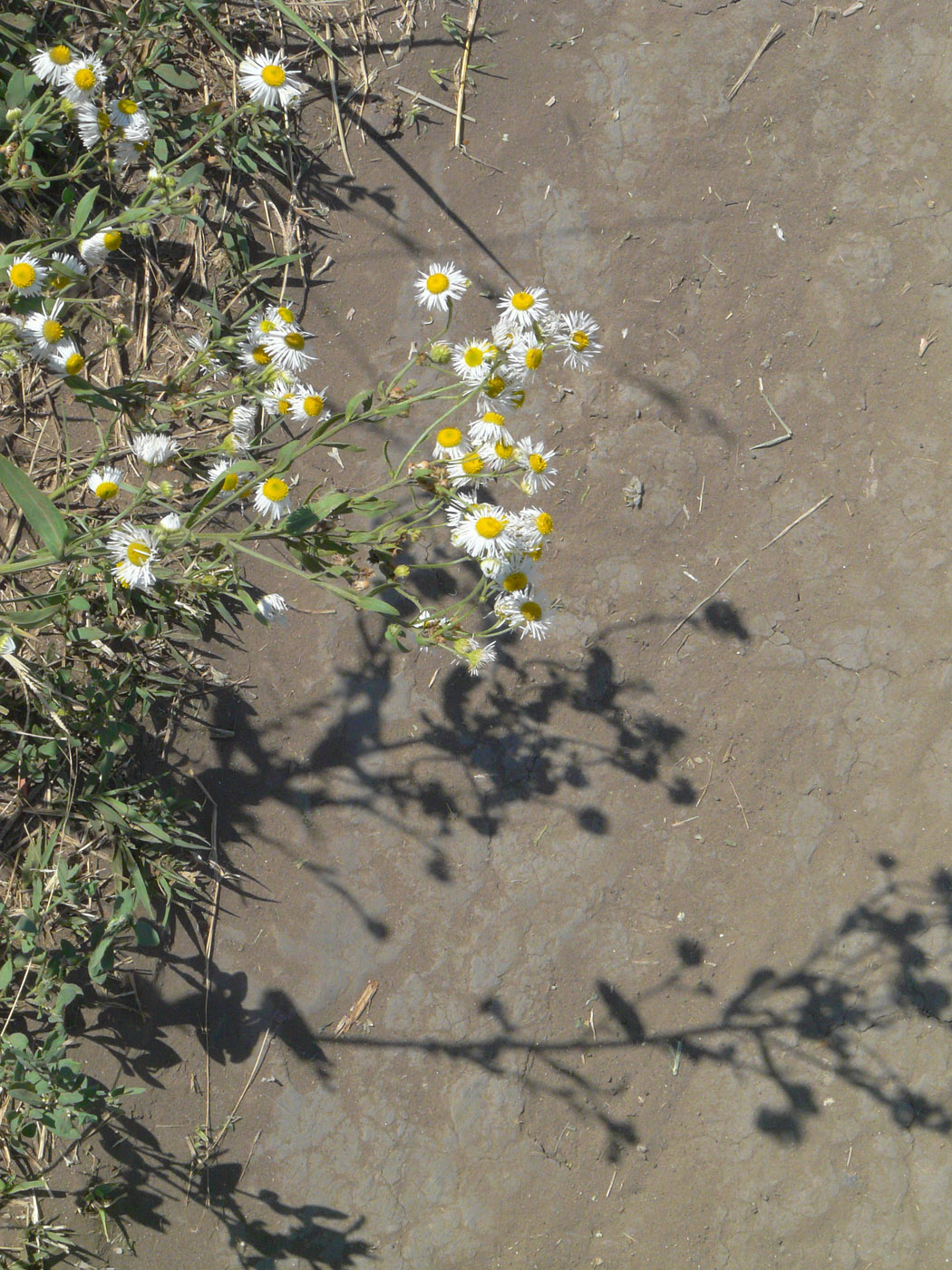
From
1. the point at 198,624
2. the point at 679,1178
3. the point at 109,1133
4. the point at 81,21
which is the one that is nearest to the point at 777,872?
the point at 679,1178

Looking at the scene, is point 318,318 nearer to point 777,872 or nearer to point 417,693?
point 417,693

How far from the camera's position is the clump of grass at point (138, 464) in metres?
1.95

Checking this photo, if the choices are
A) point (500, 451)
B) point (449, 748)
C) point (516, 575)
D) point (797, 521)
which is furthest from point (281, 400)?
point (797, 521)

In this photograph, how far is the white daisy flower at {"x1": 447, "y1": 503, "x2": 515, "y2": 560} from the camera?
67.3 inches

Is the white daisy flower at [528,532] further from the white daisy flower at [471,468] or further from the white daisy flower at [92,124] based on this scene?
the white daisy flower at [92,124]

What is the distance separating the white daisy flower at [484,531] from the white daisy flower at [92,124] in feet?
3.83

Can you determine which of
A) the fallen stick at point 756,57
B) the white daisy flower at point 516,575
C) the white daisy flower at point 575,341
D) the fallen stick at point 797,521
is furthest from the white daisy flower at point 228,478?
the fallen stick at point 756,57

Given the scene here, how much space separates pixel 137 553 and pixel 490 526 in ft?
2.09

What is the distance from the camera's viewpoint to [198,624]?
2273 millimetres

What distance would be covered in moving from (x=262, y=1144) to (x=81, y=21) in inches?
111

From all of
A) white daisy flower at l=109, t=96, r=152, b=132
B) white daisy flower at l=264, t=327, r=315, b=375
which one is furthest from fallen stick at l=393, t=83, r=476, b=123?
white daisy flower at l=264, t=327, r=315, b=375

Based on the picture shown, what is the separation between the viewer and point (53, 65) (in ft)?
6.28

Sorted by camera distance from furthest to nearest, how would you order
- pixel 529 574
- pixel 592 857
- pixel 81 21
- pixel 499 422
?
1. pixel 592 857
2. pixel 81 21
3. pixel 529 574
4. pixel 499 422

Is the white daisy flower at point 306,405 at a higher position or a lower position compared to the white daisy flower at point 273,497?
higher
